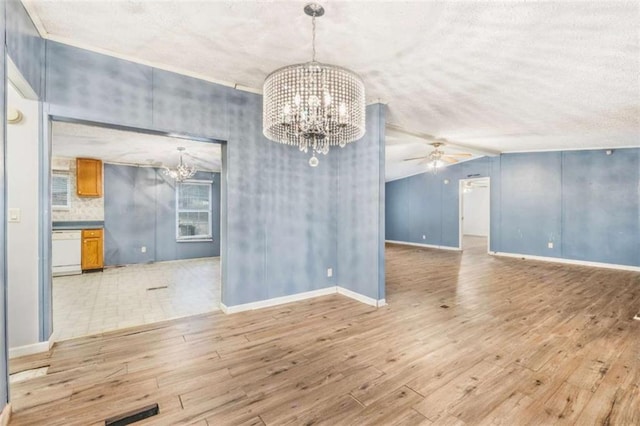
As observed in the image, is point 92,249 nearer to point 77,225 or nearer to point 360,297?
point 77,225

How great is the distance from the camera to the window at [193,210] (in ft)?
24.1

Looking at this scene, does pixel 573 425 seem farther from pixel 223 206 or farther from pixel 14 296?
pixel 14 296

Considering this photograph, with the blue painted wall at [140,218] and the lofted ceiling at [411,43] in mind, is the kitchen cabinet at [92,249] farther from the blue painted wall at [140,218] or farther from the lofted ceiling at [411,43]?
the lofted ceiling at [411,43]

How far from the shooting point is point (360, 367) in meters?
2.37

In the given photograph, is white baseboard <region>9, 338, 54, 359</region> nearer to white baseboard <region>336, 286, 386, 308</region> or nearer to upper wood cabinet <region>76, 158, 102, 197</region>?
white baseboard <region>336, 286, 386, 308</region>

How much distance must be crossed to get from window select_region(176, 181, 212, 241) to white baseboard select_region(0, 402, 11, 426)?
5747 mm

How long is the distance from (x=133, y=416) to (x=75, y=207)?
6.06 m

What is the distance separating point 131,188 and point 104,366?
210 inches

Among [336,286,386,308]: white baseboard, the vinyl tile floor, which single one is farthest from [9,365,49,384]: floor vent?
[336,286,386,308]: white baseboard

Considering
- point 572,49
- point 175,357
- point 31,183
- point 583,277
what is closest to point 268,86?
point 31,183

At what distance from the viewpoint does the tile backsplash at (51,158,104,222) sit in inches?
239

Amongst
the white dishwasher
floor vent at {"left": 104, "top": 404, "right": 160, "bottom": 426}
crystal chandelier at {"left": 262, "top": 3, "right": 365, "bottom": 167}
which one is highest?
crystal chandelier at {"left": 262, "top": 3, "right": 365, "bottom": 167}

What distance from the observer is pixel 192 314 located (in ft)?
11.5

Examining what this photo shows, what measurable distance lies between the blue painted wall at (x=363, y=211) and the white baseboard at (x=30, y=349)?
10.6 feet
